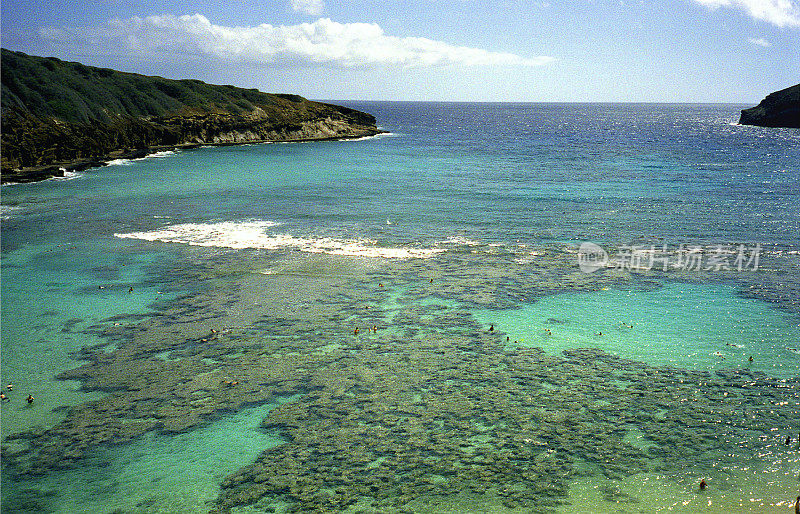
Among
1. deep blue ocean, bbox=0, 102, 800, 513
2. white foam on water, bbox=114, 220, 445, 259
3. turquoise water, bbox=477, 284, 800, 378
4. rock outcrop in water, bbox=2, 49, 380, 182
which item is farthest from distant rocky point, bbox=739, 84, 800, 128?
white foam on water, bbox=114, 220, 445, 259

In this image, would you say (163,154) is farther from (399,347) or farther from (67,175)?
(399,347)

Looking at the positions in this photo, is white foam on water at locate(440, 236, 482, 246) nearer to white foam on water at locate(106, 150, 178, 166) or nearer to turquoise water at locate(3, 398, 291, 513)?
turquoise water at locate(3, 398, 291, 513)

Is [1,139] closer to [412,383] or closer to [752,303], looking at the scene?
[412,383]

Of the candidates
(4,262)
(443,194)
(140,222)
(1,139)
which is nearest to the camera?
(4,262)

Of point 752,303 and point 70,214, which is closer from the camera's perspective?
point 752,303

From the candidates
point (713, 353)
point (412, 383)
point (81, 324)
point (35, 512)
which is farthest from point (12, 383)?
point (713, 353)

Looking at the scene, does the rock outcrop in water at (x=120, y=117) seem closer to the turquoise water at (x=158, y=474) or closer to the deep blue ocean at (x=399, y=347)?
the deep blue ocean at (x=399, y=347)
